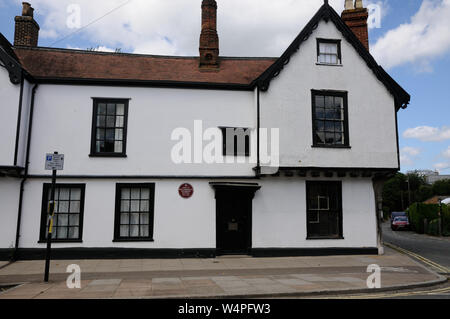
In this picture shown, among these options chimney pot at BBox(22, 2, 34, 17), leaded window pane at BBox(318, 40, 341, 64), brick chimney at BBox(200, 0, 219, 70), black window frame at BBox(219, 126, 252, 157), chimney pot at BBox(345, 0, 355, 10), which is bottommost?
black window frame at BBox(219, 126, 252, 157)

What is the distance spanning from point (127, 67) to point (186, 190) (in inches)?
246

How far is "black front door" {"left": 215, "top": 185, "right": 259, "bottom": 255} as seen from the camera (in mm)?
14320

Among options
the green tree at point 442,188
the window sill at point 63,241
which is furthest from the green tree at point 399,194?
the window sill at point 63,241

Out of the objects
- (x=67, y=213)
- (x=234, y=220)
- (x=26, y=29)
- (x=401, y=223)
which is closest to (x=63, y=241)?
(x=67, y=213)

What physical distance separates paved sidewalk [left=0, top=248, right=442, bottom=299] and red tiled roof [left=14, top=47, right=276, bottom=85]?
7.21 m

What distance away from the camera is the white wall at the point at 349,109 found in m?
14.6

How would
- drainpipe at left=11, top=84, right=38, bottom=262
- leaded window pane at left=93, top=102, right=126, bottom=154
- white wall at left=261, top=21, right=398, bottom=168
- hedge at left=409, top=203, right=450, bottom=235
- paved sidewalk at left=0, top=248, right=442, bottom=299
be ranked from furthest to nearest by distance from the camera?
hedge at left=409, top=203, right=450, bottom=235 < white wall at left=261, top=21, right=398, bottom=168 < leaded window pane at left=93, top=102, right=126, bottom=154 < drainpipe at left=11, top=84, right=38, bottom=262 < paved sidewalk at left=0, top=248, right=442, bottom=299

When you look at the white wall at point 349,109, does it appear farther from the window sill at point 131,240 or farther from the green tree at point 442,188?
the green tree at point 442,188

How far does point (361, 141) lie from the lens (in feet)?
49.4

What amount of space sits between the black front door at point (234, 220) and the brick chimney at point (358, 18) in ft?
30.9

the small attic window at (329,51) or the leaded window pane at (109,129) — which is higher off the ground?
the small attic window at (329,51)

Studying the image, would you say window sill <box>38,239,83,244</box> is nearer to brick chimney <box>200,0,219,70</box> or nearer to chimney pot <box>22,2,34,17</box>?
brick chimney <box>200,0,219,70</box>

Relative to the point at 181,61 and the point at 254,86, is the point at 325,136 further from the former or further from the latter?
the point at 181,61

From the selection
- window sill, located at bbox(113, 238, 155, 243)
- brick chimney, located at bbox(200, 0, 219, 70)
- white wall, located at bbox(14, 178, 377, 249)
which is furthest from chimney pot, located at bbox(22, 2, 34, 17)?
window sill, located at bbox(113, 238, 155, 243)
